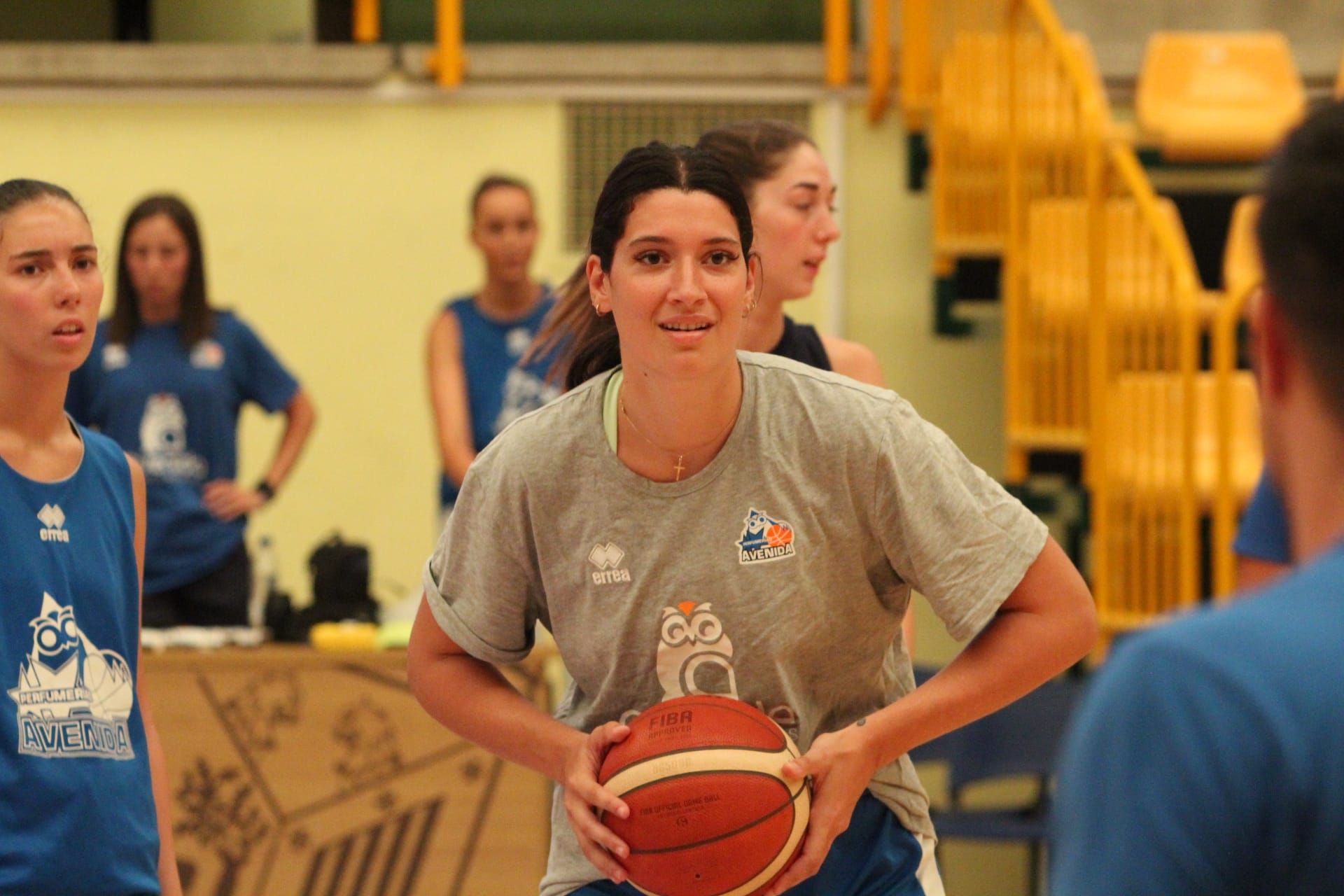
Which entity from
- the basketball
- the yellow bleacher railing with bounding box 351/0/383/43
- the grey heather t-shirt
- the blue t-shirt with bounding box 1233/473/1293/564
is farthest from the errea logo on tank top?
the yellow bleacher railing with bounding box 351/0/383/43

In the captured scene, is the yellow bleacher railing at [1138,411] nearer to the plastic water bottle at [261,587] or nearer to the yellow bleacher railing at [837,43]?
the yellow bleacher railing at [837,43]

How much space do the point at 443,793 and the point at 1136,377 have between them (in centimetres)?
254

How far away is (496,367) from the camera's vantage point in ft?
18.3

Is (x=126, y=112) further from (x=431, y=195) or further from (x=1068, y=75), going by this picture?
(x=1068, y=75)

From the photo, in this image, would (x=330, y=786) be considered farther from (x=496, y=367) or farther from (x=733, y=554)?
(x=733, y=554)

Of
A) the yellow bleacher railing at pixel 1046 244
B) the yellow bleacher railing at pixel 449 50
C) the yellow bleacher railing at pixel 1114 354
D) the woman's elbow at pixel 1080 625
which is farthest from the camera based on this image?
the yellow bleacher railing at pixel 449 50

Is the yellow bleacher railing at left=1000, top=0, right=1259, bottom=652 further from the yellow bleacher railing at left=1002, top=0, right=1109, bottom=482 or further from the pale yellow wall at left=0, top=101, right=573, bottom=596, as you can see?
the pale yellow wall at left=0, top=101, right=573, bottom=596

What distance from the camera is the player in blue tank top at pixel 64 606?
2469 millimetres

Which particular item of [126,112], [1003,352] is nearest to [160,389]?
[126,112]

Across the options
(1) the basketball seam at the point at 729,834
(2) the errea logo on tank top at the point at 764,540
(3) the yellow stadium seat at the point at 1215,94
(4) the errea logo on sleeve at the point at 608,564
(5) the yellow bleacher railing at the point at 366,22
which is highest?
(5) the yellow bleacher railing at the point at 366,22

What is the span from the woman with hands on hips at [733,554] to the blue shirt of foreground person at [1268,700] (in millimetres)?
1160

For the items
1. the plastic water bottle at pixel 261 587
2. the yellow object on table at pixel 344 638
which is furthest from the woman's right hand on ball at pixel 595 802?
the plastic water bottle at pixel 261 587

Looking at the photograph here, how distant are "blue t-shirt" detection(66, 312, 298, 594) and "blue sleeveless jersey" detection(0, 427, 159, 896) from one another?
285cm

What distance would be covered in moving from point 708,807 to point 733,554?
34cm
